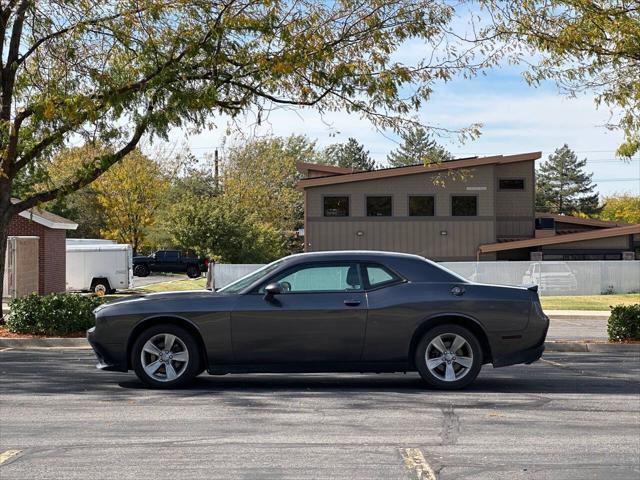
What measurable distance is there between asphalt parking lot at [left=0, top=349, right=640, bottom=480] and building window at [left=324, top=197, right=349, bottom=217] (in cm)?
2808

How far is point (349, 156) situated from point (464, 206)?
193ft

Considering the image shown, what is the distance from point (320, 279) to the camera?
10695 mm

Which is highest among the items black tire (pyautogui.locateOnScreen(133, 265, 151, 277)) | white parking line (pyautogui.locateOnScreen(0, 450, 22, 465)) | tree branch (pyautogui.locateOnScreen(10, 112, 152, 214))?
tree branch (pyautogui.locateOnScreen(10, 112, 152, 214))

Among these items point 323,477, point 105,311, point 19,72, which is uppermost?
point 19,72

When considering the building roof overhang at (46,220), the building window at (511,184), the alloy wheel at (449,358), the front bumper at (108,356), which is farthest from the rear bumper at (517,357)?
the building window at (511,184)

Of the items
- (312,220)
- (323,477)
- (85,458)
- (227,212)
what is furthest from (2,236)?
(227,212)

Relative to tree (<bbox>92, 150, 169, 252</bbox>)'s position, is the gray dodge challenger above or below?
below

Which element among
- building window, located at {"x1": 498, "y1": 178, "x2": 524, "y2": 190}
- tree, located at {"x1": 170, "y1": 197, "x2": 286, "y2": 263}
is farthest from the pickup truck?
building window, located at {"x1": 498, "y1": 178, "x2": 524, "y2": 190}

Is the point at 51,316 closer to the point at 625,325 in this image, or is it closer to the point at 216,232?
the point at 625,325

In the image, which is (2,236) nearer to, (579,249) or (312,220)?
(312,220)

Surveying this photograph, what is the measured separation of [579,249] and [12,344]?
29772 mm

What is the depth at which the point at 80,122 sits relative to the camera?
56.9 feet

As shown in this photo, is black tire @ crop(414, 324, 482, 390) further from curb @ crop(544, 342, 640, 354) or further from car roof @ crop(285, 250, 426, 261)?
curb @ crop(544, 342, 640, 354)

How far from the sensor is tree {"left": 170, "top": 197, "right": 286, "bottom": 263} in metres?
46.1
